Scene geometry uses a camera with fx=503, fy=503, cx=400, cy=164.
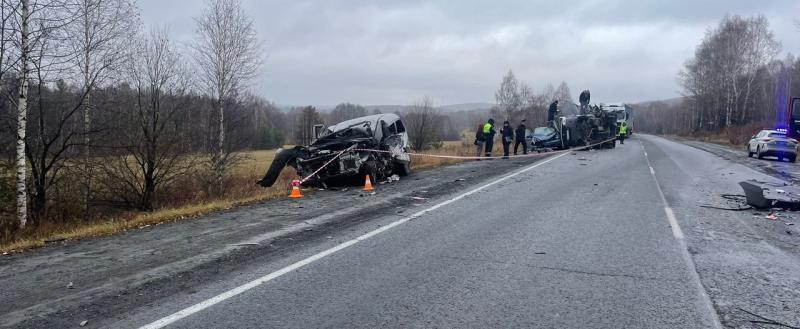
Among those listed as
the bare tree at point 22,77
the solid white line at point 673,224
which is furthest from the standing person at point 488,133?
the bare tree at point 22,77

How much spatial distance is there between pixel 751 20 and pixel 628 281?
2184 inches

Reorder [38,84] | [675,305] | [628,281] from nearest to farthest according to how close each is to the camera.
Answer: [675,305] → [628,281] → [38,84]

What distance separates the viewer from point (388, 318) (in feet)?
12.4

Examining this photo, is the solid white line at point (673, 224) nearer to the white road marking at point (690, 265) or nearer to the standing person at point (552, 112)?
the white road marking at point (690, 265)

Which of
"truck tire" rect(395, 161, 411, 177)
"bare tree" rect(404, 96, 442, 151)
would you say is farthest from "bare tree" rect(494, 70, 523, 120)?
"truck tire" rect(395, 161, 411, 177)

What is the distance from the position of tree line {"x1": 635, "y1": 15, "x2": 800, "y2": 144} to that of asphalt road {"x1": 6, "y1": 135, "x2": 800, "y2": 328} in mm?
38884

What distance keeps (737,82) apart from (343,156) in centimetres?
5177

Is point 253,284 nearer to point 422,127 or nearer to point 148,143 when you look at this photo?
point 148,143

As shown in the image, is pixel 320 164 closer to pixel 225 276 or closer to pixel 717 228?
pixel 225 276

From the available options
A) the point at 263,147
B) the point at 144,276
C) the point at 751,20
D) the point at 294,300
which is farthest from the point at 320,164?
the point at 751,20

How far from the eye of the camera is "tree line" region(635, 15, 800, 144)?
1857 inches

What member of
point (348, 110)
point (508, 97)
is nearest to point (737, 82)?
point (508, 97)

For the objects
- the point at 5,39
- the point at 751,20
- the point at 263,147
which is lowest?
the point at 263,147

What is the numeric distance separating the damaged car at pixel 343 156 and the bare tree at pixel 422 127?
25067 mm
